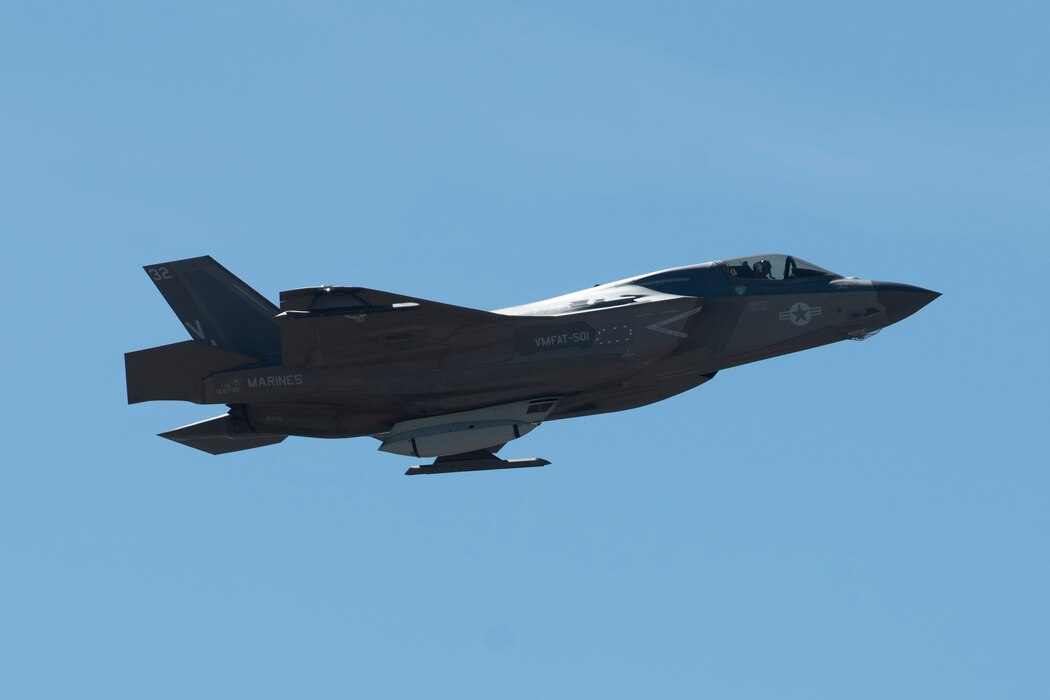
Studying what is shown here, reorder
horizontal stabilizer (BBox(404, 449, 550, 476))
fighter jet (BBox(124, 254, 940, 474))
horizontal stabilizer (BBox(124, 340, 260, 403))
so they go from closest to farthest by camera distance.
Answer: fighter jet (BBox(124, 254, 940, 474))
horizontal stabilizer (BBox(124, 340, 260, 403))
horizontal stabilizer (BBox(404, 449, 550, 476))

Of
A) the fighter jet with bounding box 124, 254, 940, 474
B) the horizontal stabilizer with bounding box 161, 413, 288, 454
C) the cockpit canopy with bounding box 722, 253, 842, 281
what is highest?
the cockpit canopy with bounding box 722, 253, 842, 281

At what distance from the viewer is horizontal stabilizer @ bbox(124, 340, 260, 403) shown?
104 ft

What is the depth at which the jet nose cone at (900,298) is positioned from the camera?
32.9 m

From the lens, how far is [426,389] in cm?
3161

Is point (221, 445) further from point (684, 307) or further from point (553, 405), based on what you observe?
point (684, 307)

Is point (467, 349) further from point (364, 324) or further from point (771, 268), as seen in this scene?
point (771, 268)

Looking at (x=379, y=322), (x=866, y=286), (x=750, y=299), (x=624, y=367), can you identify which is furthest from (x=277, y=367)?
(x=866, y=286)

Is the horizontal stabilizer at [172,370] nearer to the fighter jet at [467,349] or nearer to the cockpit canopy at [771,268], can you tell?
the fighter jet at [467,349]

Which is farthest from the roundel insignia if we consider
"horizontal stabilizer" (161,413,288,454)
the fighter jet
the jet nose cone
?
"horizontal stabilizer" (161,413,288,454)

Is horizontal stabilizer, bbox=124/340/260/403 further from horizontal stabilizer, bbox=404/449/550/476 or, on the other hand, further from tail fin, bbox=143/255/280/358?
horizontal stabilizer, bbox=404/449/550/476

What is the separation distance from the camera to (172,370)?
105ft

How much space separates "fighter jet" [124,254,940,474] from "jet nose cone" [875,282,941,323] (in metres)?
0.03

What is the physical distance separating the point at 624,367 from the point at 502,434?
266 centimetres

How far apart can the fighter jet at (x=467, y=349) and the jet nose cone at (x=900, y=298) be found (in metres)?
0.03
